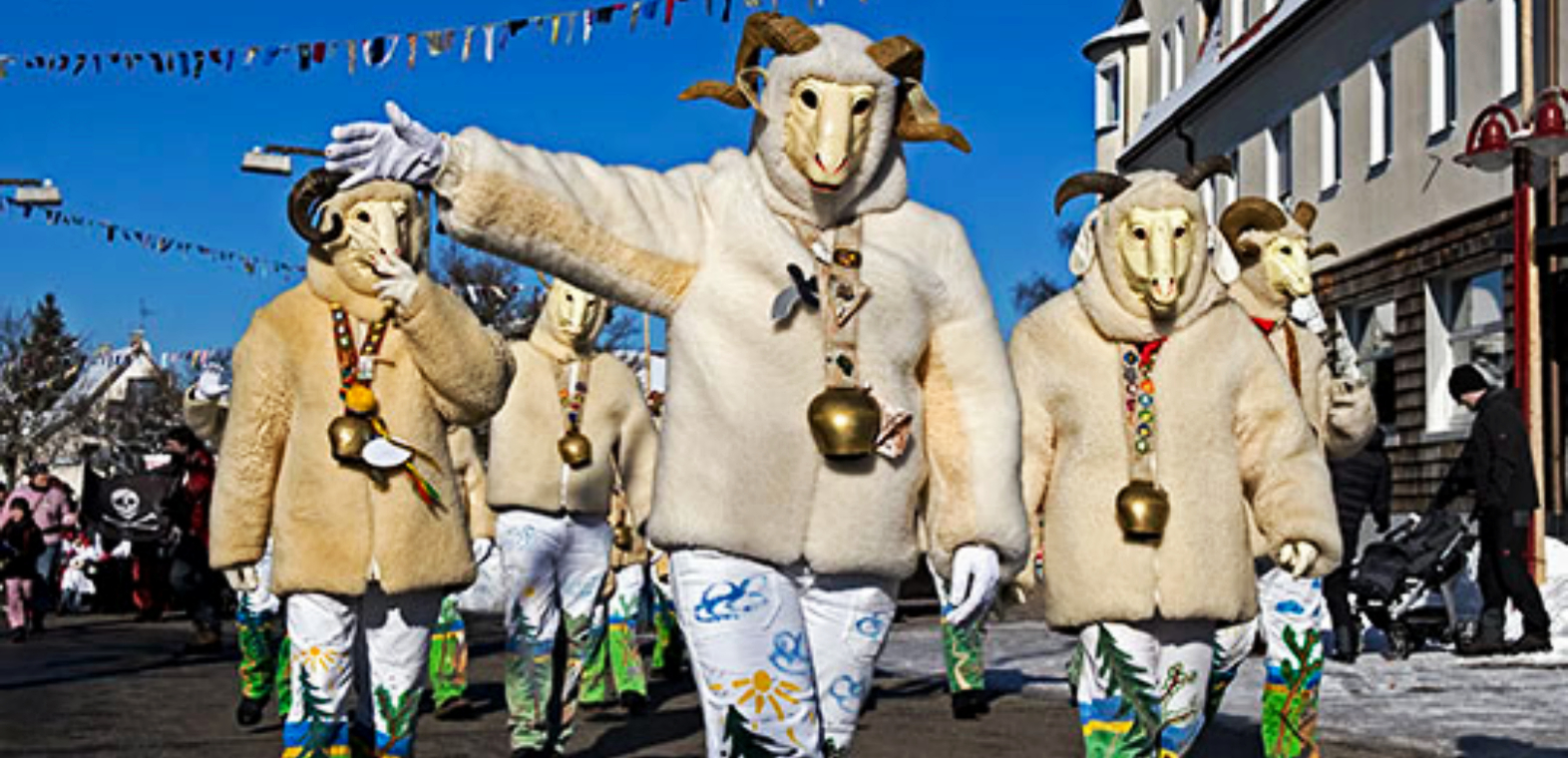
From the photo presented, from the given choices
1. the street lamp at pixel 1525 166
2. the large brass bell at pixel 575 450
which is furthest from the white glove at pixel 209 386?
the street lamp at pixel 1525 166

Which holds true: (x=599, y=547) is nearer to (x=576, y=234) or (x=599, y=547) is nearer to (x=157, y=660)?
(x=576, y=234)

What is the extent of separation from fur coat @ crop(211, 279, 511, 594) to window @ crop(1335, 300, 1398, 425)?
19430mm

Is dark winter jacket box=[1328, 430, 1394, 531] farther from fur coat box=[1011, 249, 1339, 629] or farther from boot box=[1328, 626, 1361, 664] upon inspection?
fur coat box=[1011, 249, 1339, 629]

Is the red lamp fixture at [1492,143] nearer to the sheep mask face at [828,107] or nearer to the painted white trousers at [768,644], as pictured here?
the sheep mask face at [828,107]

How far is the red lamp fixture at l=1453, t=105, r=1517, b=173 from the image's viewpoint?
18.6m

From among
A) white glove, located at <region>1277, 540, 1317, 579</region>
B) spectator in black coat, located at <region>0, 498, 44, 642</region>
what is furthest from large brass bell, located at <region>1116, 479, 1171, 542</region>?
spectator in black coat, located at <region>0, 498, 44, 642</region>

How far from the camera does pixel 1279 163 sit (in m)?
30.7

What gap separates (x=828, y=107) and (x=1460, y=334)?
19.4m

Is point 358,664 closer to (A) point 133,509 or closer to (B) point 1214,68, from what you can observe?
(A) point 133,509

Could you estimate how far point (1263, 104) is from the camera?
31.1 meters

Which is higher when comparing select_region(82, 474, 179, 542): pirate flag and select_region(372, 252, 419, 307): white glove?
select_region(372, 252, 419, 307): white glove

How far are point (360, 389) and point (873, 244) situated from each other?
7.57 feet

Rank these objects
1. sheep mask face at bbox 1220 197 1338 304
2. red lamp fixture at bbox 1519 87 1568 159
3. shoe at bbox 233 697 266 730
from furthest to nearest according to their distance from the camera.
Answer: red lamp fixture at bbox 1519 87 1568 159, shoe at bbox 233 697 266 730, sheep mask face at bbox 1220 197 1338 304

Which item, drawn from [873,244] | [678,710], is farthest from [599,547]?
[873,244]
